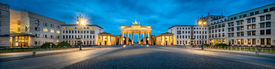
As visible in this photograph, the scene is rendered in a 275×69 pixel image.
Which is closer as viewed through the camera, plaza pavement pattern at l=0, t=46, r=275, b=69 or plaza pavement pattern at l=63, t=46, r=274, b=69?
plaza pavement pattern at l=63, t=46, r=274, b=69

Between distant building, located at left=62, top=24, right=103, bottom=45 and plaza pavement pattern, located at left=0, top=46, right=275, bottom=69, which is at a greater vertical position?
distant building, located at left=62, top=24, right=103, bottom=45

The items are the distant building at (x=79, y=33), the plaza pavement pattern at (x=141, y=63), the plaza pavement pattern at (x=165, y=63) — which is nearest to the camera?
the plaza pavement pattern at (x=165, y=63)

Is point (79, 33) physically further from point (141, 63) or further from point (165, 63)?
point (165, 63)

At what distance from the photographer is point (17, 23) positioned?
39.7 meters

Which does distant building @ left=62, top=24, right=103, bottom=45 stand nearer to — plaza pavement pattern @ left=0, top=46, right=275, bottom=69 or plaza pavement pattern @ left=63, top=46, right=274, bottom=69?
plaza pavement pattern @ left=0, top=46, right=275, bottom=69

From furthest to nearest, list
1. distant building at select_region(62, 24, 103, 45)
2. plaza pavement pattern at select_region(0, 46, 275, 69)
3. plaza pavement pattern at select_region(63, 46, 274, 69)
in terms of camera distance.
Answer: distant building at select_region(62, 24, 103, 45) < plaza pavement pattern at select_region(0, 46, 275, 69) < plaza pavement pattern at select_region(63, 46, 274, 69)

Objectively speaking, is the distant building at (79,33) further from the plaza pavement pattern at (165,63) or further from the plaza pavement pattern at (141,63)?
the plaza pavement pattern at (165,63)

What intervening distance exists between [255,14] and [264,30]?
7.72 m

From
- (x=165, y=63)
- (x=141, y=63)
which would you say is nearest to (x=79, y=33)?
(x=141, y=63)

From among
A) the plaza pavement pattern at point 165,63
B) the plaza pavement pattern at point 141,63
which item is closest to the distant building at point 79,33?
the plaza pavement pattern at point 141,63

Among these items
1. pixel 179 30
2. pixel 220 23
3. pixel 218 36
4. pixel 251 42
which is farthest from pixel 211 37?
pixel 251 42

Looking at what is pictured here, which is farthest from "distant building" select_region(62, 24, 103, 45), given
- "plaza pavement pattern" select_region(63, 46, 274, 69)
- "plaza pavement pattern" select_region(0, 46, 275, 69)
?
"plaza pavement pattern" select_region(63, 46, 274, 69)

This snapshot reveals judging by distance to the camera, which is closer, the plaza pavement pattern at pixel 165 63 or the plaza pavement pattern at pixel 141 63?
the plaza pavement pattern at pixel 165 63

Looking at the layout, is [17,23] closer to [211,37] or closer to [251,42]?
[251,42]
